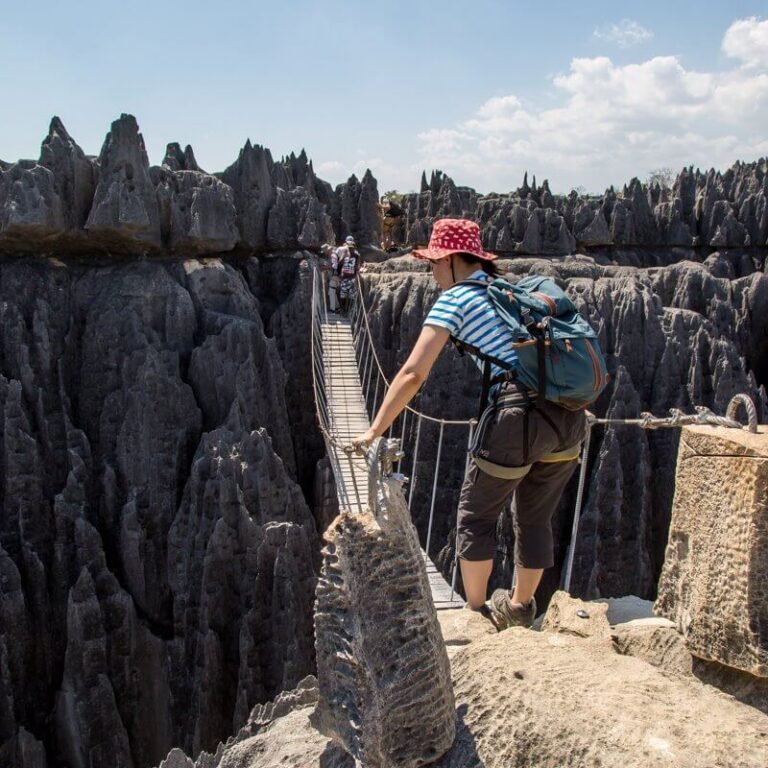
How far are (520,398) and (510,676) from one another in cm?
76

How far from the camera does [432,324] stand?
2127mm

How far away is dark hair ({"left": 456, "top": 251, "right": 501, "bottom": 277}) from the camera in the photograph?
7.81ft

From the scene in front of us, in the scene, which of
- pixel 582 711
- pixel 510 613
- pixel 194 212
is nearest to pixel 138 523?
pixel 194 212

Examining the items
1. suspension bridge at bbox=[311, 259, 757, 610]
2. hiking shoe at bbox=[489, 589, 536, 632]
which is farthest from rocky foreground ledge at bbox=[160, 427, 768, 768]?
suspension bridge at bbox=[311, 259, 757, 610]

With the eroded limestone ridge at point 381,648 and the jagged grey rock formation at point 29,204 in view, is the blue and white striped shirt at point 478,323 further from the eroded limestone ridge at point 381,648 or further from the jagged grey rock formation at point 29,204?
the jagged grey rock formation at point 29,204

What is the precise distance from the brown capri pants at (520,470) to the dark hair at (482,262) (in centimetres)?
41

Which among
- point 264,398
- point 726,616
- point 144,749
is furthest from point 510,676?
point 264,398

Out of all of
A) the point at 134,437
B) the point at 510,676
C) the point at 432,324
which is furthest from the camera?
the point at 134,437

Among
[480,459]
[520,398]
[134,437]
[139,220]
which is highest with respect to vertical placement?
[139,220]

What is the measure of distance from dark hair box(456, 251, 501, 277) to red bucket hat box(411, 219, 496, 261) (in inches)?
0.5

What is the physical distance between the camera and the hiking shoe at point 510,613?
8.14 feet

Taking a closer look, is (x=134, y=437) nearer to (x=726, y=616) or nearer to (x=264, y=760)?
(x=264, y=760)

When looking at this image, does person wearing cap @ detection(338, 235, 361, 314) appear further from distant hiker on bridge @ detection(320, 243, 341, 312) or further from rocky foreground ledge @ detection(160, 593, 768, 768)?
rocky foreground ledge @ detection(160, 593, 768, 768)

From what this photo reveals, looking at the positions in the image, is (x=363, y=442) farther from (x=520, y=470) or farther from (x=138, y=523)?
(x=138, y=523)
